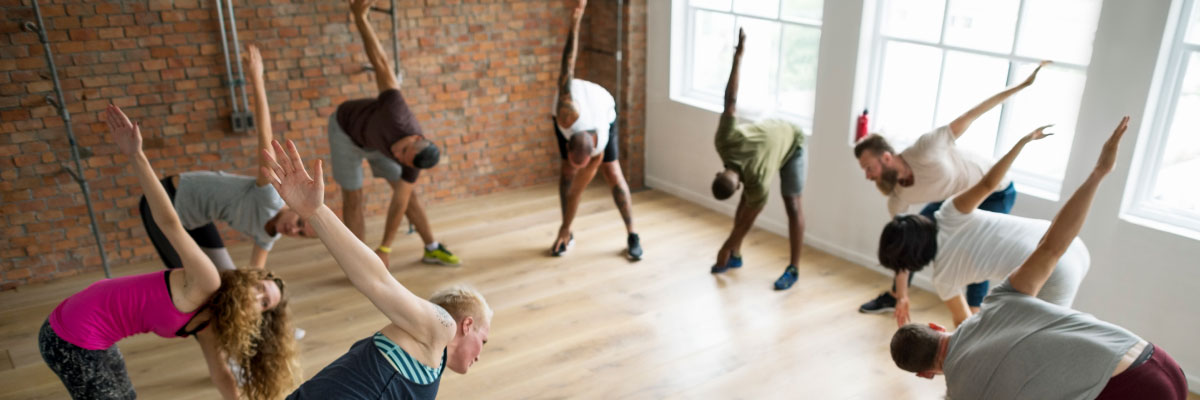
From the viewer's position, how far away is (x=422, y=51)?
19.5ft

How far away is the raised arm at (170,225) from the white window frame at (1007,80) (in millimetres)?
3670

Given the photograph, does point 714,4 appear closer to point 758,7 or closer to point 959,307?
point 758,7

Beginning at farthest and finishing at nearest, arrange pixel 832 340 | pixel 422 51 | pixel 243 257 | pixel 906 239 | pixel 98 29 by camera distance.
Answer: pixel 422 51, pixel 243 257, pixel 98 29, pixel 832 340, pixel 906 239

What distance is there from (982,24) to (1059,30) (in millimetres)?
398

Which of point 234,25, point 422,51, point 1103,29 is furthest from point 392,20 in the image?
point 1103,29

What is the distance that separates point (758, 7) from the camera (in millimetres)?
5750

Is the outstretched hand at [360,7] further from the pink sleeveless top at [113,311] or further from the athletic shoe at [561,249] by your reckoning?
the pink sleeveless top at [113,311]

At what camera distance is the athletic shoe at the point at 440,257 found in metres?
5.23

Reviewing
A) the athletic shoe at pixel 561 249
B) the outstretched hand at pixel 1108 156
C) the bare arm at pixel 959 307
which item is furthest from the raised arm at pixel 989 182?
the athletic shoe at pixel 561 249

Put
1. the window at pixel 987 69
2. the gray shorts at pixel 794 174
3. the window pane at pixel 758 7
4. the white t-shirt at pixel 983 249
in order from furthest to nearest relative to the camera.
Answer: the window pane at pixel 758 7 → the gray shorts at pixel 794 174 → the window at pixel 987 69 → the white t-shirt at pixel 983 249

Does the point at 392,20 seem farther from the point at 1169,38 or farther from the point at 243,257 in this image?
the point at 1169,38

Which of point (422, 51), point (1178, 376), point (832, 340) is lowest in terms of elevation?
point (832, 340)

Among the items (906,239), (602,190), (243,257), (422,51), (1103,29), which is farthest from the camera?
(602,190)

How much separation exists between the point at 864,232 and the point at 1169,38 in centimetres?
193
